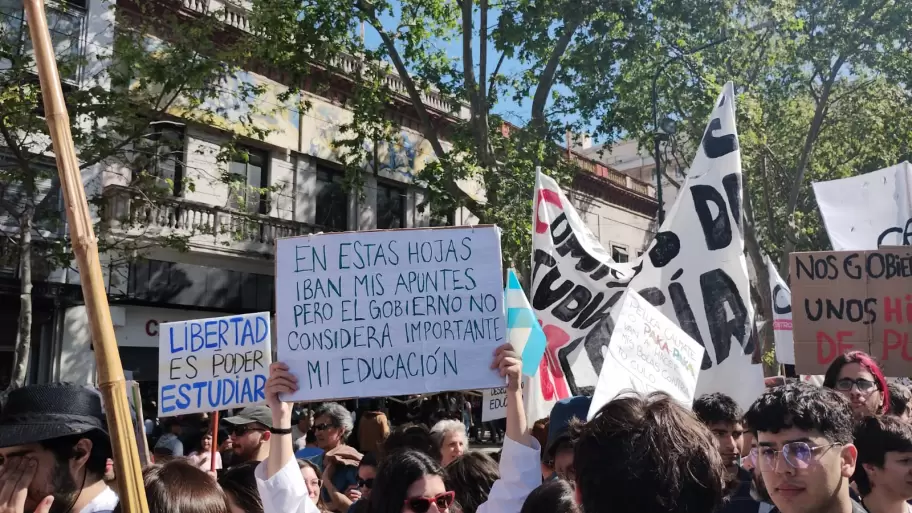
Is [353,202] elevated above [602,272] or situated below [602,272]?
above

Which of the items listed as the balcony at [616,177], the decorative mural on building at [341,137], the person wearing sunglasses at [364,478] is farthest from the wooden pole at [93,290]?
the balcony at [616,177]

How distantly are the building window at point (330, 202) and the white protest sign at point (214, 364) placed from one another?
1364cm

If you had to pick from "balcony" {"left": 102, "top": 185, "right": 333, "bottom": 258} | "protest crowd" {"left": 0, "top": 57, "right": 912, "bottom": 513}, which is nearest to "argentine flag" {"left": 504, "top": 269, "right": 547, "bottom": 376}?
"protest crowd" {"left": 0, "top": 57, "right": 912, "bottom": 513}

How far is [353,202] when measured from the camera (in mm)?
19766

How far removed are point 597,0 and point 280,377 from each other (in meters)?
12.2

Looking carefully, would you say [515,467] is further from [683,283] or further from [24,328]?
[24,328]

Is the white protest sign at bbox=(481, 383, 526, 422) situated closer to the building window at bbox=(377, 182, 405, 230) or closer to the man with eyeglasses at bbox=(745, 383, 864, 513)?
the man with eyeglasses at bbox=(745, 383, 864, 513)

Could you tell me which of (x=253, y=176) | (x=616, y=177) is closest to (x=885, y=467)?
(x=253, y=176)

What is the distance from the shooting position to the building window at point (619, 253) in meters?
29.5

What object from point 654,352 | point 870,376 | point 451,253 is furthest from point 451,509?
point 870,376

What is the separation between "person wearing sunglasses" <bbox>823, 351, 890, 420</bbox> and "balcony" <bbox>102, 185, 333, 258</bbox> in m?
10.9

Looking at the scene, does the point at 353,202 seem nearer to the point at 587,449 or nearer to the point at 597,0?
the point at 597,0

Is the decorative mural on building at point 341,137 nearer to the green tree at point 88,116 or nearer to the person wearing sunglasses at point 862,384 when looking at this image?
the green tree at point 88,116

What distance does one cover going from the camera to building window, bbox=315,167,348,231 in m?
19.3
